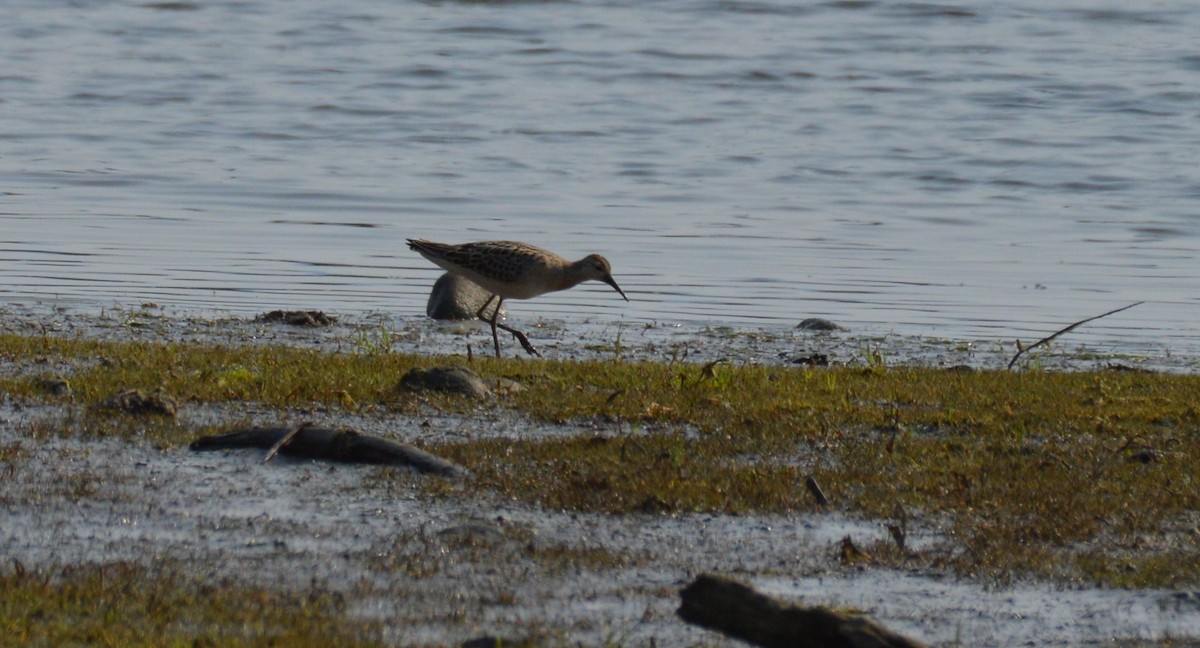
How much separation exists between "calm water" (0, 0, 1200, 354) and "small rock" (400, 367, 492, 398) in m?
6.20

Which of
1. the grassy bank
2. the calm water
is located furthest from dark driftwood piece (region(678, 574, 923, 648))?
the calm water

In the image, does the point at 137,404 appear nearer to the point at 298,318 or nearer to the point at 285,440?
the point at 285,440

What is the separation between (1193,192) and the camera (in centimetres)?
2403

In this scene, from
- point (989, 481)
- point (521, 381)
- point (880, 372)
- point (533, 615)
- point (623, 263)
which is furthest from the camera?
point (623, 263)

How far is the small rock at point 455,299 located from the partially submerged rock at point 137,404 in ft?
22.3

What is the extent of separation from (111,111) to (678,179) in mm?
10403

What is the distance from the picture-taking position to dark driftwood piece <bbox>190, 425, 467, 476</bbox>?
26.4 ft

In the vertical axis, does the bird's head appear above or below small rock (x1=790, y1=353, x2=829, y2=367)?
above

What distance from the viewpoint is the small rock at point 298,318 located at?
1430 cm

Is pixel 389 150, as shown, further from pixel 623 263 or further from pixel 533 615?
pixel 533 615

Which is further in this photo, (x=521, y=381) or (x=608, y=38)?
(x=608, y=38)

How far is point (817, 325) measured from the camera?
15406 mm

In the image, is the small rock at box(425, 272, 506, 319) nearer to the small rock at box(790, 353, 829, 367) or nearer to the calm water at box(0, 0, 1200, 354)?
the calm water at box(0, 0, 1200, 354)

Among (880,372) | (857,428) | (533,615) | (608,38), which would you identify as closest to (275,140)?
(608,38)
